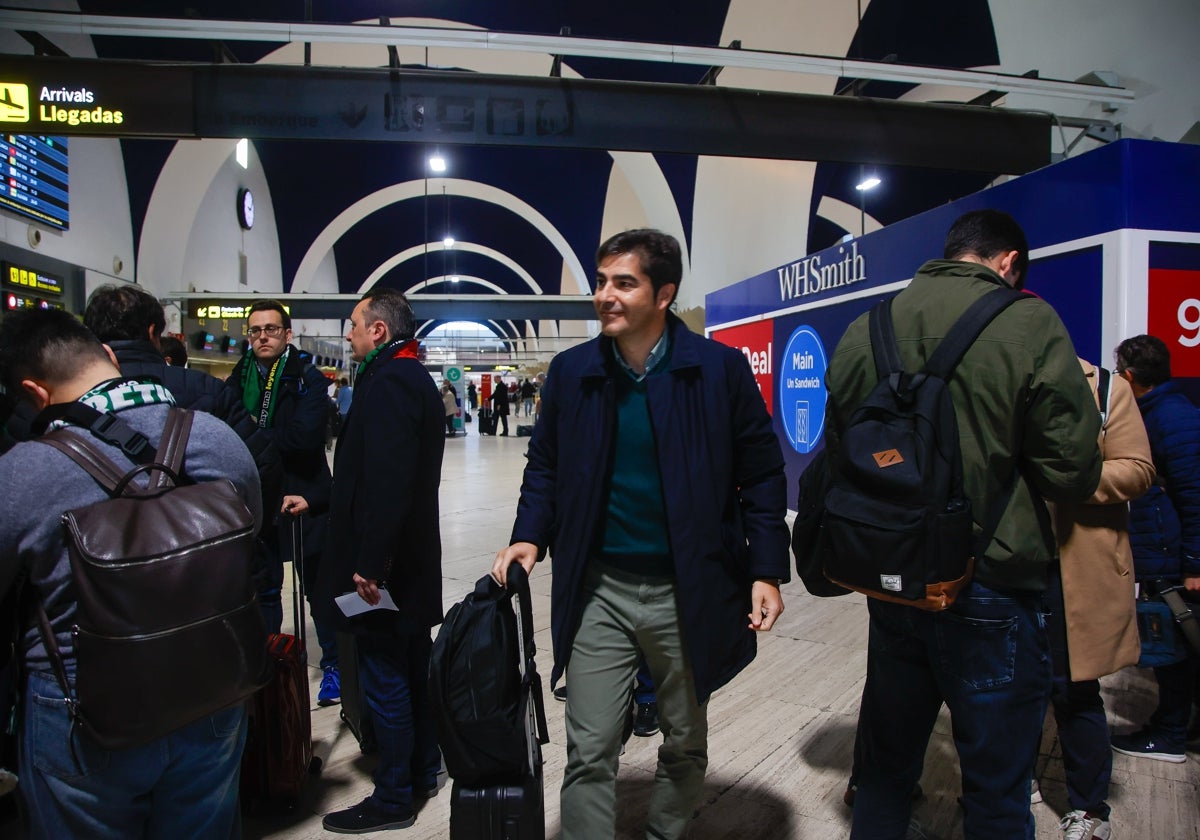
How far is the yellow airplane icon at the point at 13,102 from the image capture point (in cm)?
505

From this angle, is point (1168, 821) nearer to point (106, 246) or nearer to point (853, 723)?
point (853, 723)

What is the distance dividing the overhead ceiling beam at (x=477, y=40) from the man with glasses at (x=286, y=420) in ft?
10.1

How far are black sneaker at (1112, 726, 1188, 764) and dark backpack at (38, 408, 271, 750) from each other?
335 cm

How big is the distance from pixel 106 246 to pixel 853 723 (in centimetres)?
1312

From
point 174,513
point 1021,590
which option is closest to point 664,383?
point 1021,590

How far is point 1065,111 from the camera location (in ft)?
23.4

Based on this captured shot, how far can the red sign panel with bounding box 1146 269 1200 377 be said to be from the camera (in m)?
3.85

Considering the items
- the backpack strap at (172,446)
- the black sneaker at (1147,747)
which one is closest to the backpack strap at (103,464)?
the backpack strap at (172,446)

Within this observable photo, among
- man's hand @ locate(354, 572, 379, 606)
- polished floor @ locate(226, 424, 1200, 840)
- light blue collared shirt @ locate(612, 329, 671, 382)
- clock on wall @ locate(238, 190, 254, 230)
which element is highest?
clock on wall @ locate(238, 190, 254, 230)

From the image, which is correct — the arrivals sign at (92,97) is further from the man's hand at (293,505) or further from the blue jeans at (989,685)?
the blue jeans at (989,685)

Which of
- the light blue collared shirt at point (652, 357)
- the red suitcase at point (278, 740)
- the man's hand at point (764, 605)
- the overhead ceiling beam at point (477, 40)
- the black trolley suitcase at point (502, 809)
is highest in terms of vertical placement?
the overhead ceiling beam at point (477, 40)

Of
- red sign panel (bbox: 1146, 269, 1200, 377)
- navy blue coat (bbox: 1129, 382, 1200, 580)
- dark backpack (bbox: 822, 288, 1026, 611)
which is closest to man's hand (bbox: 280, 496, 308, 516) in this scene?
dark backpack (bbox: 822, 288, 1026, 611)

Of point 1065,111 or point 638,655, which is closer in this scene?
point 638,655

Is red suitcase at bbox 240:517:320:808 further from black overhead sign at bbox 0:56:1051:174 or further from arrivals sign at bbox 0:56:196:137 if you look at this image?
arrivals sign at bbox 0:56:196:137
